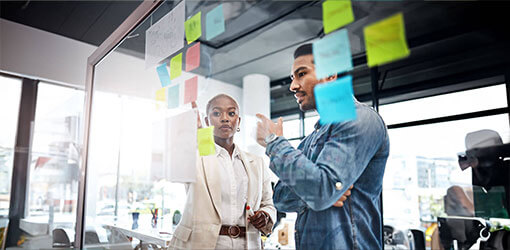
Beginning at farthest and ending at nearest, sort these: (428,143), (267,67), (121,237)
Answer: (121,237)
(267,67)
(428,143)

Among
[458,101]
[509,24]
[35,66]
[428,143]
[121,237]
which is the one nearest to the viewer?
[509,24]

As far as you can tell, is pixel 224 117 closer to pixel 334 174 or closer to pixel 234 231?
pixel 234 231

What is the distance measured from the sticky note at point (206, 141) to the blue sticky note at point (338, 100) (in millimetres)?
457

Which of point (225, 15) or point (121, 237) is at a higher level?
point (225, 15)

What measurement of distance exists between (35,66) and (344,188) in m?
2.63

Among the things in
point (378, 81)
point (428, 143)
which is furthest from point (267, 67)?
point (428, 143)

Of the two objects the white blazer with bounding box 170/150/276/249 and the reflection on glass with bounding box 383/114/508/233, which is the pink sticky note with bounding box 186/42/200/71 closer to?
the white blazer with bounding box 170/150/276/249

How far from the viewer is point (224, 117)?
46.8 inches

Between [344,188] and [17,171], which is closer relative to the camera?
[344,188]

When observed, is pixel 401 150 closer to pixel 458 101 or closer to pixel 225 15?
pixel 458 101

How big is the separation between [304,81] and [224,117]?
0.34 meters

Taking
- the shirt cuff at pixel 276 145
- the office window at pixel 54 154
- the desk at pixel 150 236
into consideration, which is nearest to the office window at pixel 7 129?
the office window at pixel 54 154

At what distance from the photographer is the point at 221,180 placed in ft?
3.82

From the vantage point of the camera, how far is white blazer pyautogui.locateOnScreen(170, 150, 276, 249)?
1.09m
